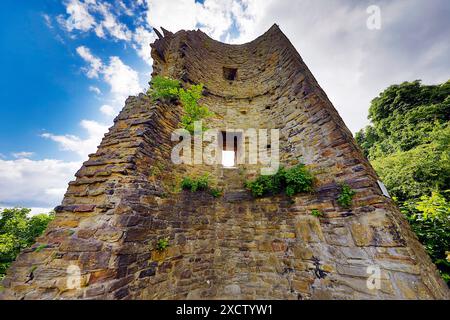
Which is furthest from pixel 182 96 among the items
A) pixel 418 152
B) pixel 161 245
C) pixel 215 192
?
pixel 418 152

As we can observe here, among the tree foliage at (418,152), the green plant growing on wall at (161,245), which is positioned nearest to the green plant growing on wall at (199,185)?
the green plant growing on wall at (161,245)

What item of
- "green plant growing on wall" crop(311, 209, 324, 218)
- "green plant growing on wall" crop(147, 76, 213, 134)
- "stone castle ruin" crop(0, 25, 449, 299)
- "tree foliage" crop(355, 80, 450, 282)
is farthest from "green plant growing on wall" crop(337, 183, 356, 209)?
"green plant growing on wall" crop(147, 76, 213, 134)

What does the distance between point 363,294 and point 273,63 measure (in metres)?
6.80

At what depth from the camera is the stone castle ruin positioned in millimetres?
2215

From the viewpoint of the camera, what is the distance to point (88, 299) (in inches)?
79.3

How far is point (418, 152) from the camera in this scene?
356 inches

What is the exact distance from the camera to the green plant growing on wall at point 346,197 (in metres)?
2.89

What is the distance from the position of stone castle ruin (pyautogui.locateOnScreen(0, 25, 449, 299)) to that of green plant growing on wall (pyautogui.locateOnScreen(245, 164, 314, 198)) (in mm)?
171

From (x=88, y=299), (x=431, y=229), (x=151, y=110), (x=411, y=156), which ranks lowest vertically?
(x=88, y=299)

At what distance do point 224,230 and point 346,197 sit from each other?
8.53ft

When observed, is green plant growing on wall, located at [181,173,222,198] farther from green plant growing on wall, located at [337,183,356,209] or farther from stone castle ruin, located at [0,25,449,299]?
green plant growing on wall, located at [337,183,356,209]

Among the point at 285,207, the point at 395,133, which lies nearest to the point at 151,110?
the point at 285,207

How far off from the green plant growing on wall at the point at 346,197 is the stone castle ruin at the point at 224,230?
7cm

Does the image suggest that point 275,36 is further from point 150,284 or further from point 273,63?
point 150,284
